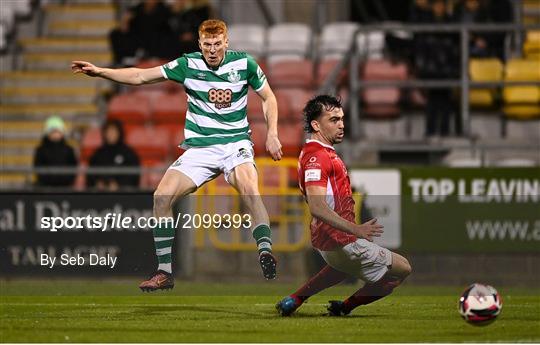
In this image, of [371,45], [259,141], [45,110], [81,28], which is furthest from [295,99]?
[81,28]

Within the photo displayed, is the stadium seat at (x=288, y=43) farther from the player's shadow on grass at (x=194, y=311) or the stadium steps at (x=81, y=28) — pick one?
the player's shadow on grass at (x=194, y=311)

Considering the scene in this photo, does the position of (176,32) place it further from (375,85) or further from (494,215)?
(494,215)

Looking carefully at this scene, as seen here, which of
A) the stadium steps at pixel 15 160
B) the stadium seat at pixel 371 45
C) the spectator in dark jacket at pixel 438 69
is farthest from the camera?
the stadium steps at pixel 15 160

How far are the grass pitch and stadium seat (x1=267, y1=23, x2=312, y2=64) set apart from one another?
7.42 m

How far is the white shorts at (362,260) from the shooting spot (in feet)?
35.4

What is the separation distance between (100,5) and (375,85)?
20.7 feet

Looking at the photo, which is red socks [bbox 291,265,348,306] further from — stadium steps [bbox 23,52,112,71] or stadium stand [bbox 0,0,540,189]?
stadium steps [bbox 23,52,112,71]

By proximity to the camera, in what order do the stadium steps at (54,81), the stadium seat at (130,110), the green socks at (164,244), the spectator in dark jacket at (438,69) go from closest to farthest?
the green socks at (164,244), the spectator in dark jacket at (438,69), the stadium seat at (130,110), the stadium steps at (54,81)

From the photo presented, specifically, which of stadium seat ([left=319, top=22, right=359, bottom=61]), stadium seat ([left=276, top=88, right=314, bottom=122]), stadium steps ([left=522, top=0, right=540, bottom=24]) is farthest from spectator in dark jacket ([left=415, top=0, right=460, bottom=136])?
stadium steps ([left=522, top=0, right=540, bottom=24])

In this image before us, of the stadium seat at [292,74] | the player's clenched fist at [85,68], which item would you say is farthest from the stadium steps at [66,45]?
the player's clenched fist at [85,68]

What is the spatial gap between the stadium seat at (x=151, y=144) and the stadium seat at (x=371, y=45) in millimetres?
3017

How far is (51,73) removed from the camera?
71.3 feet

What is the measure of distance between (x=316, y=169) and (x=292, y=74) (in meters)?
9.42

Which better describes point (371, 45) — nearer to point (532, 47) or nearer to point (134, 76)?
point (532, 47)
